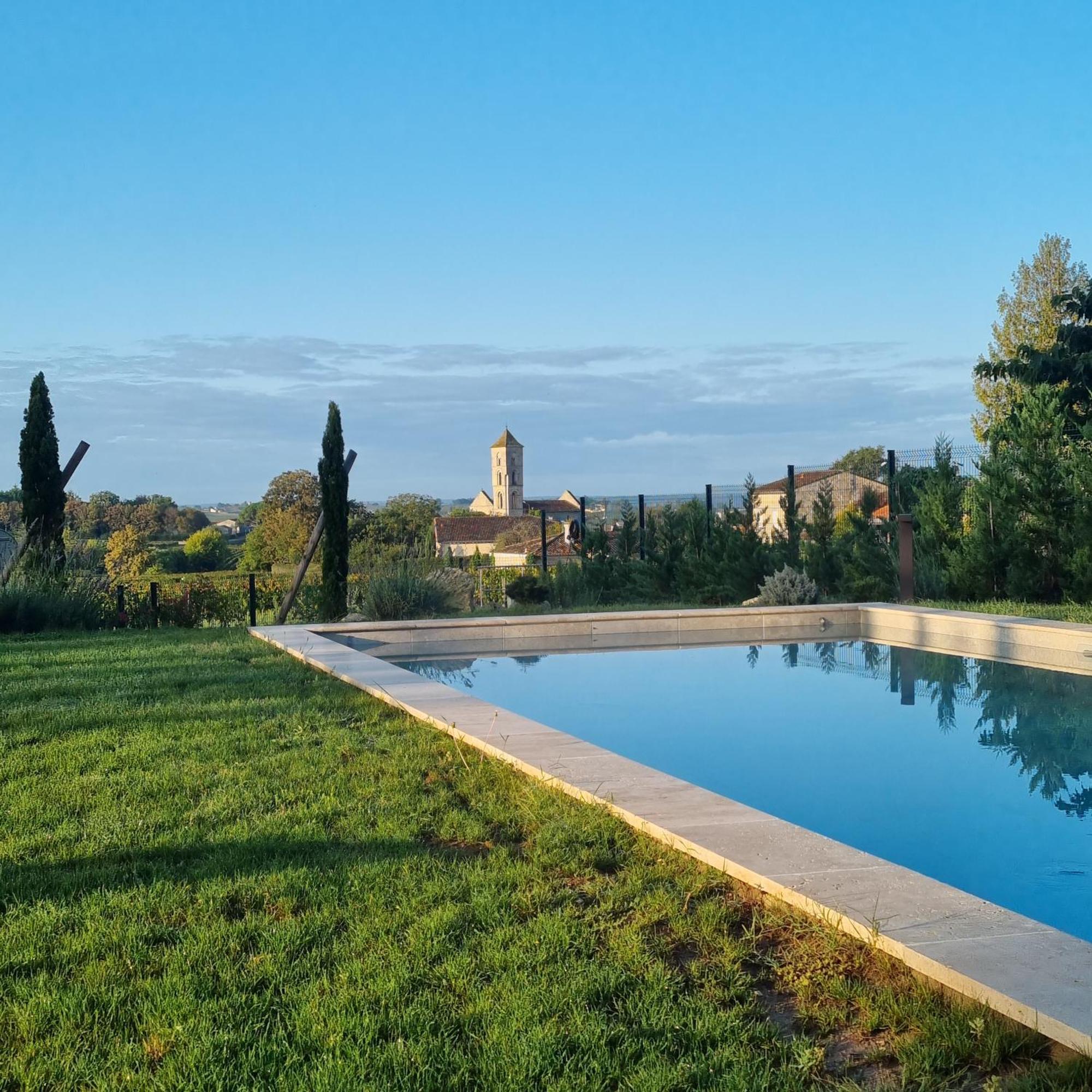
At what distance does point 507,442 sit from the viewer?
11175 centimetres

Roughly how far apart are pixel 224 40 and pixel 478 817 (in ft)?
34.0

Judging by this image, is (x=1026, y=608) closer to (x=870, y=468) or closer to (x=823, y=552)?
(x=823, y=552)

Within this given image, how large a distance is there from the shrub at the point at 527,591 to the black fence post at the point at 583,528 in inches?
38.3

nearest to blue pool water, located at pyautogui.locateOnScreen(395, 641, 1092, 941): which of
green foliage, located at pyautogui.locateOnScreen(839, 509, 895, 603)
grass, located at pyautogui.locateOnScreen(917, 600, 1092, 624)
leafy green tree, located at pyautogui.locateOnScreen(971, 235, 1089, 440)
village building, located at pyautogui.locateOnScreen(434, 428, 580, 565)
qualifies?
grass, located at pyautogui.locateOnScreen(917, 600, 1092, 624)

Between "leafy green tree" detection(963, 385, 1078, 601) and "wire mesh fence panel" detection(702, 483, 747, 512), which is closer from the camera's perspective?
"leafy green tree" detection(963, 385, 1078, 601)

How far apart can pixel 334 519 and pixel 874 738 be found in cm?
781

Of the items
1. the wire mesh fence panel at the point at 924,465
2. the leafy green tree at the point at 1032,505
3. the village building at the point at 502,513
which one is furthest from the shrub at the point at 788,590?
the village building at the point at 502,513

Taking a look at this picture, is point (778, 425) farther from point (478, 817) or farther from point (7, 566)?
point (478, 817)

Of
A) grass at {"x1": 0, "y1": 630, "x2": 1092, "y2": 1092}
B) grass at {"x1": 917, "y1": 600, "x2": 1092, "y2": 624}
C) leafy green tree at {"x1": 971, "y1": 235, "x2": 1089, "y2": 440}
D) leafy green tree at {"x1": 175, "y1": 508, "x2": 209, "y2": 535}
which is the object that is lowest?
grass at {"x1": 0, "y1": 630, "x2": 1092, "y2": 1092}

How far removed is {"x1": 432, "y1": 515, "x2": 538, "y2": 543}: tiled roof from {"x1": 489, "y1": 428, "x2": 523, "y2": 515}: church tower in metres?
34.8

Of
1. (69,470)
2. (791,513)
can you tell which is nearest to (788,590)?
(791,513)

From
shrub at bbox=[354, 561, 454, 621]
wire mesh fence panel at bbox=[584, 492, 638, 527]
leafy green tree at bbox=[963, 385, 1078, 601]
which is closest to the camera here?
leafy green tree at bbox=[963, 385, 1078, 601]

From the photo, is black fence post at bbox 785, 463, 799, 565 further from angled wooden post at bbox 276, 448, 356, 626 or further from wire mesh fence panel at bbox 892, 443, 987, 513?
angled wooden post at bbox 276, 448, 356, 626

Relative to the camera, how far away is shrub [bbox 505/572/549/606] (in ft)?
47.6
